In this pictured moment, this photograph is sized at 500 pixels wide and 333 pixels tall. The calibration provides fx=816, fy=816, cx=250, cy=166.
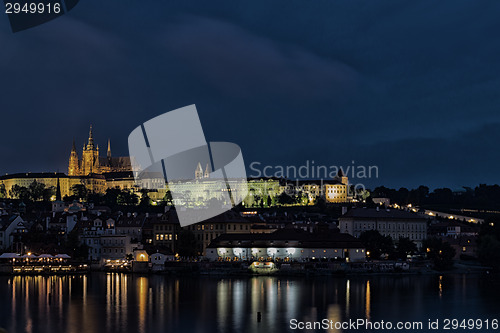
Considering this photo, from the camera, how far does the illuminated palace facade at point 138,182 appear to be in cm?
11521

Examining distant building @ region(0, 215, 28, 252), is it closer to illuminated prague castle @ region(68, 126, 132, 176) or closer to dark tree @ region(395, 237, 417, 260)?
dark tree @ region(395, 237, 417, 260)

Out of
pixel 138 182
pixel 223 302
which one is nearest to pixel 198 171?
pixel 138 182

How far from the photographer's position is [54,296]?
113 ft

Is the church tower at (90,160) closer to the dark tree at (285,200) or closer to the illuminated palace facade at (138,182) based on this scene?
the illuminated palace facade at (138,182)

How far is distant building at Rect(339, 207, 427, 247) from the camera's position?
6037 centimetres

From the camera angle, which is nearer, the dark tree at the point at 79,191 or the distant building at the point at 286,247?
the distant building at the point at 286,247

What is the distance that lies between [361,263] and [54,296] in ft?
64.8

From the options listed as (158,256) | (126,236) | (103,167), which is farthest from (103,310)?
A: (103,167)

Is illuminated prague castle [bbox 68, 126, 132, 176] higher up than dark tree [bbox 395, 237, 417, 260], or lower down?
higher up

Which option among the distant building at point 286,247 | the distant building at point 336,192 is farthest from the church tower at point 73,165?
the distant building at point 286,247

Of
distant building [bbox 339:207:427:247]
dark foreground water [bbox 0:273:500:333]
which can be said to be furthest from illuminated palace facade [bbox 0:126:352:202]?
dark foreground water [bbox 0:273:500:333]

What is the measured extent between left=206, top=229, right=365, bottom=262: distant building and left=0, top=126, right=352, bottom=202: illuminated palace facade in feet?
179

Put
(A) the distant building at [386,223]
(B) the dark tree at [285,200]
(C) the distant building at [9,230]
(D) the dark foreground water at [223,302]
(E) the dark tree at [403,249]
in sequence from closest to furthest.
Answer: (D) the dark foreground water at [223,302] → (E) the dark tree at [403,249] → (C) the distant building at [9,230] → (A) the distant building at [386,223] → (B) the dark tree at [285,200]

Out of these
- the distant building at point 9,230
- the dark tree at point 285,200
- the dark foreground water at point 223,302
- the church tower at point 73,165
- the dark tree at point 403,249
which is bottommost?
the dark foreground water at point 223,302
